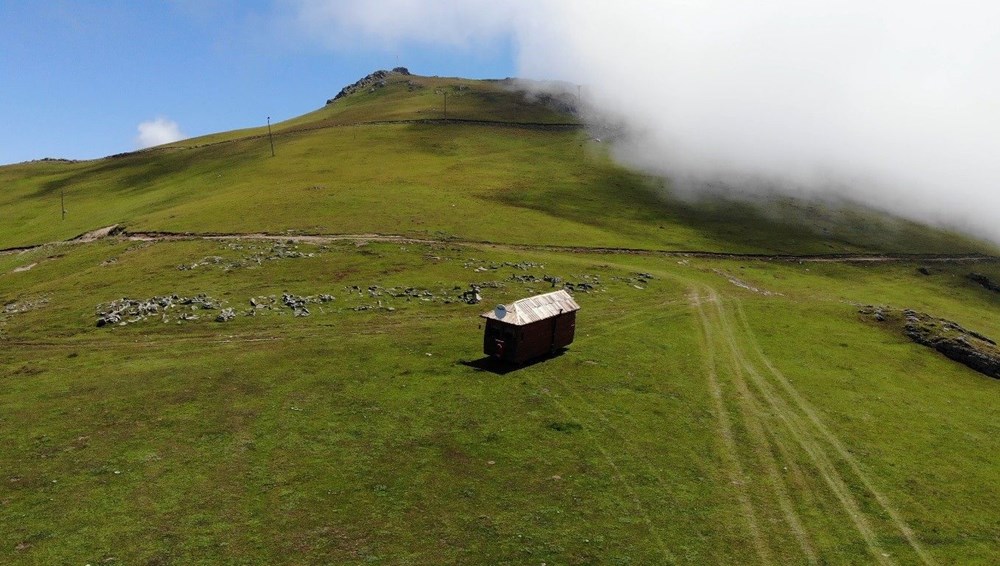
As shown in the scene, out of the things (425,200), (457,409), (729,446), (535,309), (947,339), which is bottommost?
(729,446)

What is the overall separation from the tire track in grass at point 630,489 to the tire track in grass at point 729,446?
4.09 meters

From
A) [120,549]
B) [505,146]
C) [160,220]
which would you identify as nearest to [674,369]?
[120,549]

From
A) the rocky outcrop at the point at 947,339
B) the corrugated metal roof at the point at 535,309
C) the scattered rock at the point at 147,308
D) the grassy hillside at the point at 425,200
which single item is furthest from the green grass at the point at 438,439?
the grassy hillside at the point at 425,200

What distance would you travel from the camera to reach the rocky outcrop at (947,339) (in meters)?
55.2

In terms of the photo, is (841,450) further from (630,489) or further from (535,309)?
(535,309)

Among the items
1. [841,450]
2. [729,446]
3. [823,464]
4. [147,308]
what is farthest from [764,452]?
[147,308]

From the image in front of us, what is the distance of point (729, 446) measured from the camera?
116 feet

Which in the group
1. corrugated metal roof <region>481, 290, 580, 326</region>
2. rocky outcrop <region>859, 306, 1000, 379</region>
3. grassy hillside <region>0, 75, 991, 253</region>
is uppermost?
grassy hillside <region>0, 75, 991, 253</region>

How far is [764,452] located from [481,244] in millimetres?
54142

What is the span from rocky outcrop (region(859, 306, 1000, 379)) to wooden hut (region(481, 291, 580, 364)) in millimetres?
38890

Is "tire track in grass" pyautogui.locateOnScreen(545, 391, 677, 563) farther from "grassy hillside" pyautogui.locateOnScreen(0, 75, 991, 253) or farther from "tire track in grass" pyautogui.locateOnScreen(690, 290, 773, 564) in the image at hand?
"grassy hillside" pyautogui.locateOnScreen(0, 75, 991, 253)

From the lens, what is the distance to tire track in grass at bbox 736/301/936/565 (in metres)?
27.7

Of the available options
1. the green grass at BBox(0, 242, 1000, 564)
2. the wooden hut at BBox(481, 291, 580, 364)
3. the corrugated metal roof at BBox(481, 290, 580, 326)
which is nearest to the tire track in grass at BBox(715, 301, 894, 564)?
the green grass at BBox(0, 242, 1000, 564)

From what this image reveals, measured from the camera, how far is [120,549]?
2286 centimetres
